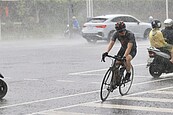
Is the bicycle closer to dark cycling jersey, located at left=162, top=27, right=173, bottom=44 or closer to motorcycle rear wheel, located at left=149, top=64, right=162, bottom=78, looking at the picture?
motorcycle rear wheel, located at left=149, top=64, right=162, bottom=78

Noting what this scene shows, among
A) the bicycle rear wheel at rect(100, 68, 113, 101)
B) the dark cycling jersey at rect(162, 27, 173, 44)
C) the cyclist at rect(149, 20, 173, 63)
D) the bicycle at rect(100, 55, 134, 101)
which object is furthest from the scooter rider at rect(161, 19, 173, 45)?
the bicycle rear wheel at rect(100, 68, 113, 101)

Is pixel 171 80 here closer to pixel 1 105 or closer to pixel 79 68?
pixel 79 68

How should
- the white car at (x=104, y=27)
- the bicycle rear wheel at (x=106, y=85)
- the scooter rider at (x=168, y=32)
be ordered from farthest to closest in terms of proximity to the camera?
the white car at (x=104, y=27), the scooter rider at (x=168, y=32), the bicycle rear wheel at (x=106, y=85)

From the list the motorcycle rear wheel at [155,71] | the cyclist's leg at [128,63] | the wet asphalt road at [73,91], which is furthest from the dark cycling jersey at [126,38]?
the motorcycle rear wheel at [155,71]

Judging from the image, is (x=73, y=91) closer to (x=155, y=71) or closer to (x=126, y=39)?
(x=126, y=39)

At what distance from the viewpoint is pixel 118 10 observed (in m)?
47.7

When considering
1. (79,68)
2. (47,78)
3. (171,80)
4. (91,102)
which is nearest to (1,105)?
(91,102)

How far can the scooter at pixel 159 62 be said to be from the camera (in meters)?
14.6

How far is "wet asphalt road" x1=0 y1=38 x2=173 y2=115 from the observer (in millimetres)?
10266

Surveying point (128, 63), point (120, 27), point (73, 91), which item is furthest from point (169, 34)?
point (73, 91)

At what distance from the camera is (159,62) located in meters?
14.7

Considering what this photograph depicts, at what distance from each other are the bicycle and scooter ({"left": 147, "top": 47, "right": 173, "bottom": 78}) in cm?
276

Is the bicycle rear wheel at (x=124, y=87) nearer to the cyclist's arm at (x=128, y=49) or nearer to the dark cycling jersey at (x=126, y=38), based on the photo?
the cyclist's arm at (x=128, y=49)

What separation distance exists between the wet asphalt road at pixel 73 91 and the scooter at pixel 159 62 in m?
0.22
